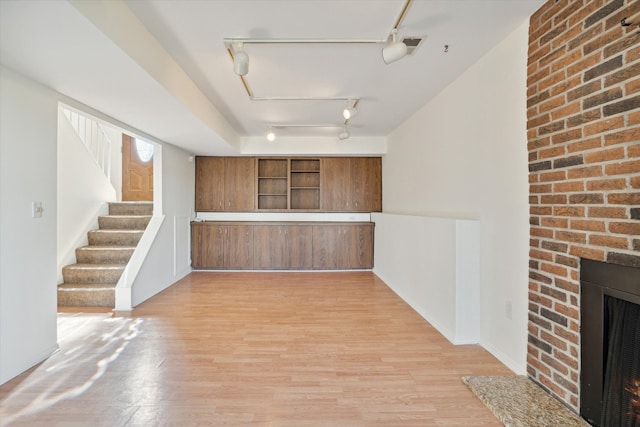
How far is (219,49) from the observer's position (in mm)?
2475

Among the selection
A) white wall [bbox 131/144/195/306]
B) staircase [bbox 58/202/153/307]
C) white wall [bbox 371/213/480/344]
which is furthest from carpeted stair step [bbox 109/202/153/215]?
white wall [bbox 371/213/480/344]

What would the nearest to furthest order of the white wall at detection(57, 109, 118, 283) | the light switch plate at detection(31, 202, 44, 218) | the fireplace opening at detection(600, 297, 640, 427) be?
the fireplace opening at detection(600, 297, 640, 427) → the light switch plate at detection(31, 202, 44, 218) → the white wall at detection(57, 109, 118, 283)

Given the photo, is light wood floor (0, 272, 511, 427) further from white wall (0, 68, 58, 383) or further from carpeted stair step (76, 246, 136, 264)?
carpeted stair step (76, 246, 136, 264)

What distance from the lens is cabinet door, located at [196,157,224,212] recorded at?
19.7ft

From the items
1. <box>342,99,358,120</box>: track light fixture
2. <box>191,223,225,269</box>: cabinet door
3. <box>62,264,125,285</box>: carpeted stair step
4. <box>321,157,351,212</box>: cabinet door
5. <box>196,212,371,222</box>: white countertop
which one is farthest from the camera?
<box>196,212,371,222</box>: white countertop

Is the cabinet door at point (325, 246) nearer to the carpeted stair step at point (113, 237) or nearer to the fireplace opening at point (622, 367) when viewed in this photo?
the carpeted stair step at point (113, 237)

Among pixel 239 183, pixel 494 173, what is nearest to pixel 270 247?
pixel 239 183

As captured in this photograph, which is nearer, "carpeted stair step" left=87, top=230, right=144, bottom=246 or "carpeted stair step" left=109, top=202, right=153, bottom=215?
"carpeted stair step" left=87, top=230, right=144, bottom=246

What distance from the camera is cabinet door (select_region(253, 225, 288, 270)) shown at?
577cm

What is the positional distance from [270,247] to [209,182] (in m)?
1.82

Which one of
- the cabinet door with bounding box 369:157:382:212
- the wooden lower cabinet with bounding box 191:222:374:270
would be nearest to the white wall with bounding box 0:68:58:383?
the wooden lower cabinet with bounding box 191:222:374:270

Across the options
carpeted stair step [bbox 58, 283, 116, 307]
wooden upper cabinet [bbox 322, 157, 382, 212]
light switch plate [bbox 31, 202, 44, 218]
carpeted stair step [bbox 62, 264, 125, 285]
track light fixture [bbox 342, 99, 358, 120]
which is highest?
track light fixture [bbox 342, 99, 358, 120]

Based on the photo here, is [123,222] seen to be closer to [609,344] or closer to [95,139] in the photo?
[95,139]

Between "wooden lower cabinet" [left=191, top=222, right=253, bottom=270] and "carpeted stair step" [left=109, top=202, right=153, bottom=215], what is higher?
"carpeted stair step" [left=109, top=202, right=153, bottom=215]
